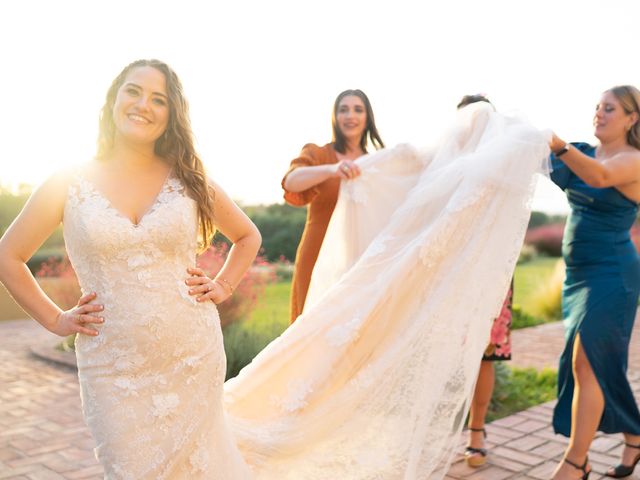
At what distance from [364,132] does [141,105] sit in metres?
2.11

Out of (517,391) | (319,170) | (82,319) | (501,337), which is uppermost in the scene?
(319,170)

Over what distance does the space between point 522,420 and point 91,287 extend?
3711 mm

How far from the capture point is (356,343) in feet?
9.96

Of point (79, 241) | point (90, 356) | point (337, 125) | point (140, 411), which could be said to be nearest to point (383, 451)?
point (140, 411)

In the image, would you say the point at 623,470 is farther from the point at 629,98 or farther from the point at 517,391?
the point at 629,98

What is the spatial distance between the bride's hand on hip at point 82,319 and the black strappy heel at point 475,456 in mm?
2631

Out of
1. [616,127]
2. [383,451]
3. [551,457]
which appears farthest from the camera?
[551,457]

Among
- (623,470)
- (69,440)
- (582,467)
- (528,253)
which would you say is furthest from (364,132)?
(528,253)

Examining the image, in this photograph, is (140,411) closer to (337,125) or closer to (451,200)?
(451,200)

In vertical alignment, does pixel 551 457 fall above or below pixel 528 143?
below

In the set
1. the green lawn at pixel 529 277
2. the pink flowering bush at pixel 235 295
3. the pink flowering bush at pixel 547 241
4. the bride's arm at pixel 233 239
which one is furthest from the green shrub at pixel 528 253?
the bride's arm at pixel 233 239

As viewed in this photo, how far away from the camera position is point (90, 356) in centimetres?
219

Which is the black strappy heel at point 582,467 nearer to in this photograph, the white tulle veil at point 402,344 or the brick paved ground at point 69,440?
the brick paved ground at point 69,440

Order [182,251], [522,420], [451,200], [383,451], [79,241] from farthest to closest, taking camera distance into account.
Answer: [522,420], [451,200], [383,451], [182,251], [79,241]
